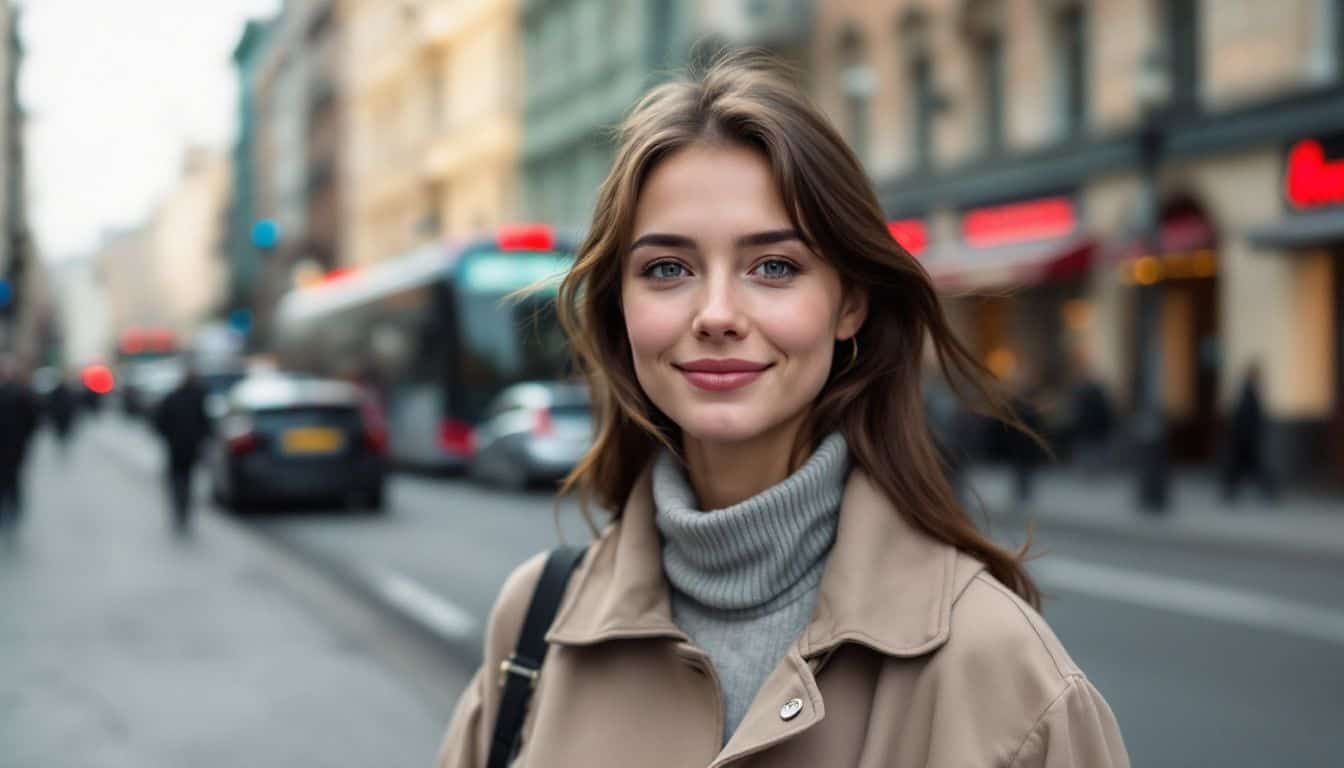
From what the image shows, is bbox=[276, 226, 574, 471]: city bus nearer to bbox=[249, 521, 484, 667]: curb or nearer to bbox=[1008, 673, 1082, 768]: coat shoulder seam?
bbox=[249, 521, 484, 667]: curb

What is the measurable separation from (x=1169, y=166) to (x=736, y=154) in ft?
71.4

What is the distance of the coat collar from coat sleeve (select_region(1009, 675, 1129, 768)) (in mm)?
137

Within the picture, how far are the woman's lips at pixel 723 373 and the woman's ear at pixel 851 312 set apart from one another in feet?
0.47

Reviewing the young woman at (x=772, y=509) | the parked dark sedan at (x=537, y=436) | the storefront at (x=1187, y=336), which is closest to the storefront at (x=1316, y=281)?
the storefront at (x=1187, y=336)

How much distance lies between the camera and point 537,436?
21.5 meters

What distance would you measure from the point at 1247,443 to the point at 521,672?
1858cm

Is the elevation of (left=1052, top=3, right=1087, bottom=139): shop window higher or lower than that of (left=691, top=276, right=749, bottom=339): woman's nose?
higher

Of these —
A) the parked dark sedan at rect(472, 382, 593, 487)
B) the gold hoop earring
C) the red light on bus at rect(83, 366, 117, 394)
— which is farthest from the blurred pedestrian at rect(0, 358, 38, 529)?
the red light on bus at rect(83, 366, 117, 394)

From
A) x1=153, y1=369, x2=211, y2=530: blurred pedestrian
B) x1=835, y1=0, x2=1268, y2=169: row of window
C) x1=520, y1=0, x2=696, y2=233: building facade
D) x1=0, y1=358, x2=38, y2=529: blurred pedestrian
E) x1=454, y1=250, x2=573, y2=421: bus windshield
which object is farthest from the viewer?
x1=520, y1=0, x2=696, y2=233: building facade

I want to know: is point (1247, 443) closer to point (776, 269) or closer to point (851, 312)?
point (851, 312)

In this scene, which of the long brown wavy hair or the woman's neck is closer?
the long brown wavy hair

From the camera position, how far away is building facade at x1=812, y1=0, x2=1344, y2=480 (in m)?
20.0

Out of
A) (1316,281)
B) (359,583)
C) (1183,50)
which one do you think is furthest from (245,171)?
(359,583)

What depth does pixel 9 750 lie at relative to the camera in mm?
7000
